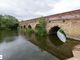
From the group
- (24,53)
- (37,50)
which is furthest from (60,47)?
(24,53)

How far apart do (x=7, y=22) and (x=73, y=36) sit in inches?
Result: 1168

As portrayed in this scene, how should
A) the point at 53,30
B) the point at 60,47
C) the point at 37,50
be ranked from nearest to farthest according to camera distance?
the point at 37,50 < the point at 60,47 < the point at 53,30

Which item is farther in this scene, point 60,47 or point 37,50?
point 60,47

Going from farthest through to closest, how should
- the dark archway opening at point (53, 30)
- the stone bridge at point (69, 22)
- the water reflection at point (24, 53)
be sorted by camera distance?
the dark archway opening at point (53, 30) → the stone bridge at point (69, 22) → the water reflection at point (24, 53)

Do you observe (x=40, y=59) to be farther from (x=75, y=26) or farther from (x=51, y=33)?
(x=51, y=33)

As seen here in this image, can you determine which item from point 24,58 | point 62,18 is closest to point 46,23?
point 62,18

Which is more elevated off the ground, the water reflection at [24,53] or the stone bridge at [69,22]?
the stone bridge at [69,22]

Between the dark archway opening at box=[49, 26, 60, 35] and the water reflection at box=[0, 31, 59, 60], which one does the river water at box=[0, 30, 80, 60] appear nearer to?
the water reflection at box=[0, 31, 59, 60]

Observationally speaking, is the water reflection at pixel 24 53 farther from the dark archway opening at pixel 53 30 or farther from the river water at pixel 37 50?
the dark archway opening at pixel 53 30

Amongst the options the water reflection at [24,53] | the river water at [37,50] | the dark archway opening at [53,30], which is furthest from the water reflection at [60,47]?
the dark archway opening at [53,30]

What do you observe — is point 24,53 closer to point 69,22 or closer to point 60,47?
point 60,47

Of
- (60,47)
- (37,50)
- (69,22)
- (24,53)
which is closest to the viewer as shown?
(24,53)

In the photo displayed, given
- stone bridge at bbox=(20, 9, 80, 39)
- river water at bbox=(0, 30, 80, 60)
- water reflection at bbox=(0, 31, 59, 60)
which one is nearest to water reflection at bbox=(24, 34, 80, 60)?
river water at bbox=(0, 30, 80, 60)

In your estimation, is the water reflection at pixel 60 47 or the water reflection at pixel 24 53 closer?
the water reflection at pixel 24 53
